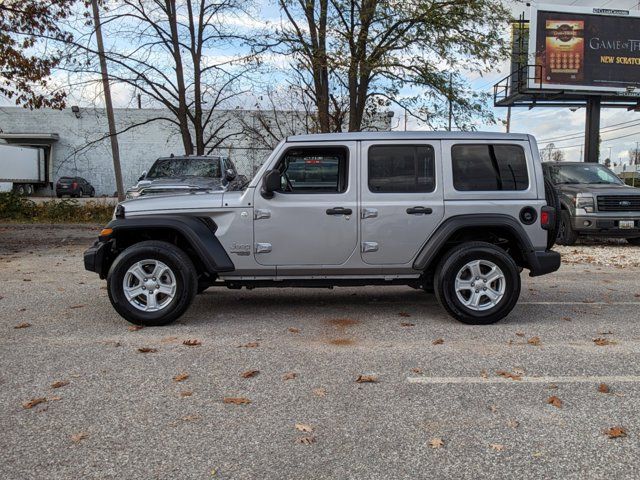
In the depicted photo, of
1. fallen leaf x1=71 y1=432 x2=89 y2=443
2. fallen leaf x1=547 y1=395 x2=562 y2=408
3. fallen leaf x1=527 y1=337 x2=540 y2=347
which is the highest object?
fallen leaf x1=527 y1=337 x2=540 y2=347

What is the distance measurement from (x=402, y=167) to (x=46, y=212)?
1475 cm

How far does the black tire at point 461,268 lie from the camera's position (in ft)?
19.4

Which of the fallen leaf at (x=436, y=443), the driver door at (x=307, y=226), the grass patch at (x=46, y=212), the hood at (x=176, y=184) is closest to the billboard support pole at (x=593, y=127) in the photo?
the hood at (x=176, y=184)

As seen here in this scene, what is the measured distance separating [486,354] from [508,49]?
12.7m

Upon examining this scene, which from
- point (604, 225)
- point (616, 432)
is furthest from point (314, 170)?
point (604, 225)

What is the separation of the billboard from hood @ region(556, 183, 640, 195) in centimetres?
1041

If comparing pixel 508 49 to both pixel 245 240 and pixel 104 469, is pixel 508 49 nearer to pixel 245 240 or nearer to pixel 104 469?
pixel 245 240

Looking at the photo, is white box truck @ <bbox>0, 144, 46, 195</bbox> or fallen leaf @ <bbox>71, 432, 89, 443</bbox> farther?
white box truck @ <bbox>0, 144, 46, 195</bbox>

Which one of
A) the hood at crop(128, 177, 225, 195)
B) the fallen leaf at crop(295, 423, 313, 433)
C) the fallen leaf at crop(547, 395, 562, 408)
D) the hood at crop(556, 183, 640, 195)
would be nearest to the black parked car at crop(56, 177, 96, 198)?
the hood at crop(128, 177, 225, 195)

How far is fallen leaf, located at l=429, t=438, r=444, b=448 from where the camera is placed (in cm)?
329

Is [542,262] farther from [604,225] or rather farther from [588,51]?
[588,51]

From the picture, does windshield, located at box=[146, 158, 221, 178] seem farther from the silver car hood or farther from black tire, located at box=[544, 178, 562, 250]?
black tire, located at box=[544, 178, 562, 250]

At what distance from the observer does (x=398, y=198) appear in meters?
6.02

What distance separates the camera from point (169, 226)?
5.80 meters
